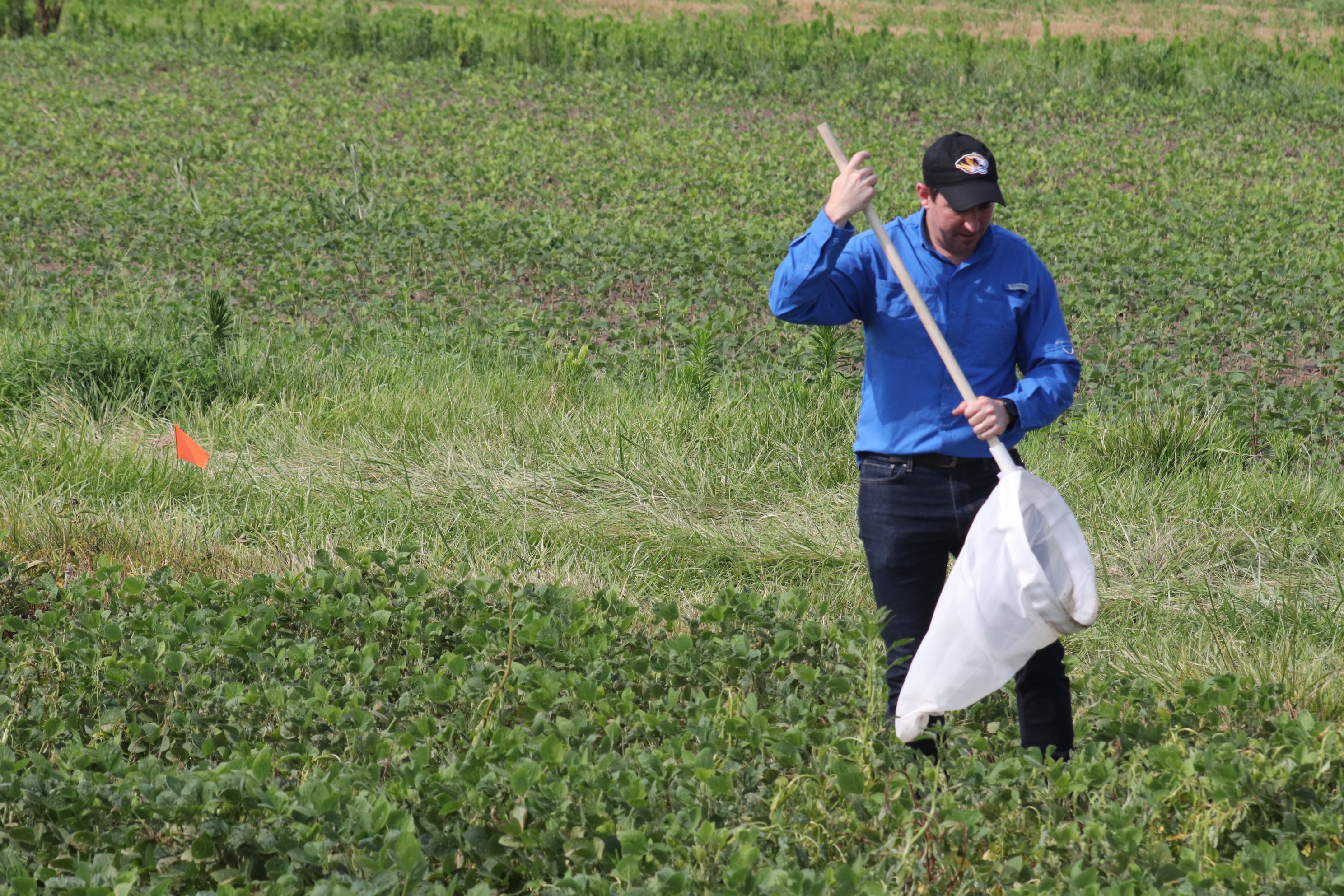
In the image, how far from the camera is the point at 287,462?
574 cm

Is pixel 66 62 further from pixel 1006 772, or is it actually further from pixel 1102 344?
pixel 1006 772

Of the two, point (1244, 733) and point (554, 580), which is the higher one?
point (1244, 733)

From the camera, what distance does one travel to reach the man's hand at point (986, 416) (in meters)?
3.02

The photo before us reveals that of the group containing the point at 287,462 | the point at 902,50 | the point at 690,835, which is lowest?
the point at 287,462

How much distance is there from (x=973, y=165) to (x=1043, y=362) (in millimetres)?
551

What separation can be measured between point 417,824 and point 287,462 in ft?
10.7

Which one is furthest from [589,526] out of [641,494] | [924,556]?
[924,556]

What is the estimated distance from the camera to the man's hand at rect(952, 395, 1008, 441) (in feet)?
9.91

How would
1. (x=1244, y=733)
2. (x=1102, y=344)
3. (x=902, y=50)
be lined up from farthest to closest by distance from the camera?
1. (x=902, y=50)
2. (x=1102, y=344)
3. (x=1244, y=733)

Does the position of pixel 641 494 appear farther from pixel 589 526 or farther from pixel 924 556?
pixel 924 556

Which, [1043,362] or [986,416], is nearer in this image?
[986,416]

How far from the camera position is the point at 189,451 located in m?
5.21

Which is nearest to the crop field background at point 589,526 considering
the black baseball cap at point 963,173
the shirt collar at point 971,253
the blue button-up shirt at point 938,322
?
the blue button-up shirt at point 938,322

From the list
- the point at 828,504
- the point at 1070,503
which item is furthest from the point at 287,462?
the point at 1070,503
